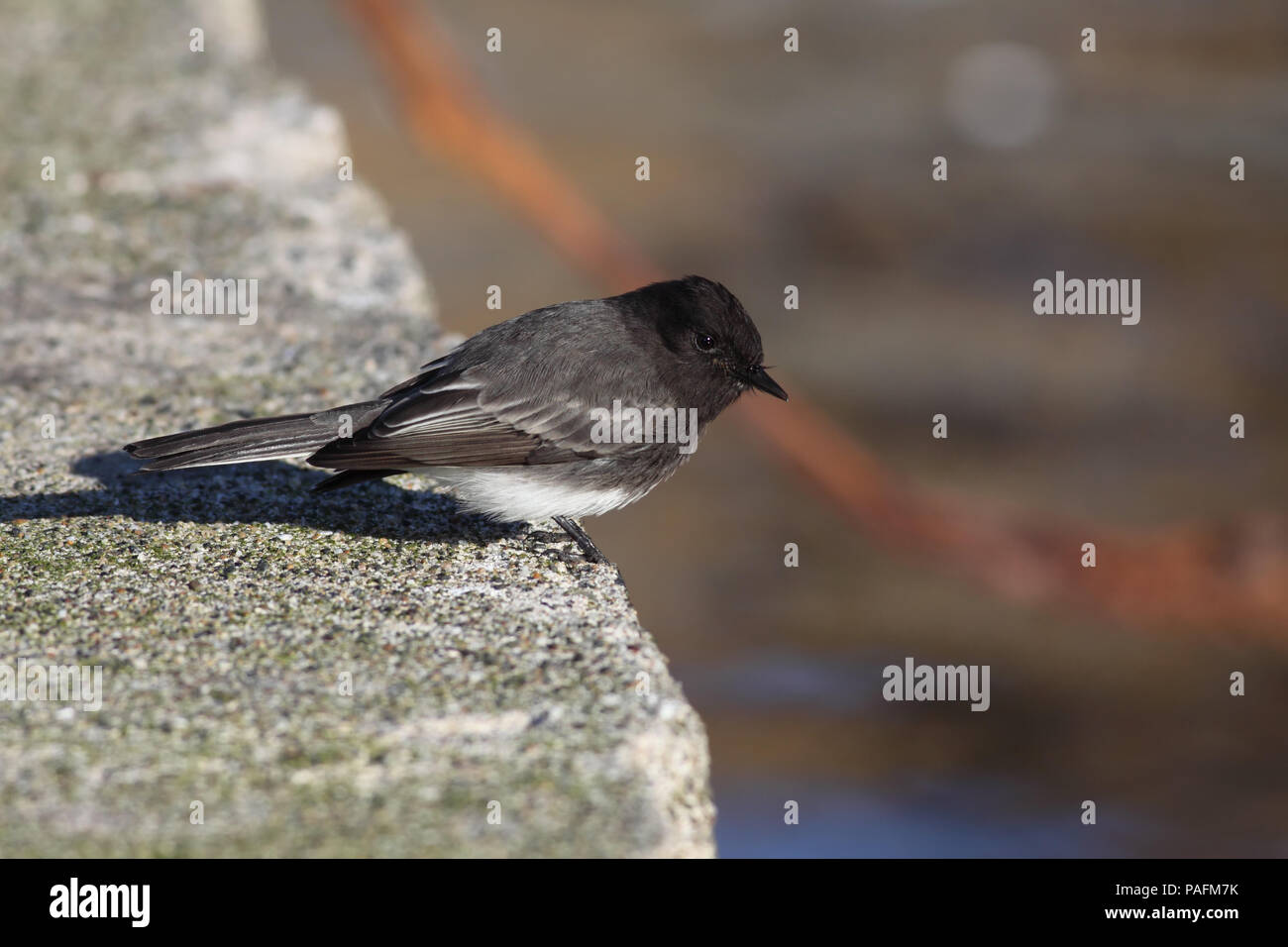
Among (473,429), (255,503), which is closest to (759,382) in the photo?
(473,429)

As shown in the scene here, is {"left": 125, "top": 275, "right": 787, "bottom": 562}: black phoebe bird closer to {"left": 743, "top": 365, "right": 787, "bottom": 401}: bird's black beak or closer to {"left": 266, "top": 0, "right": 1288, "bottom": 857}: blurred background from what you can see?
{"left": 743, "top": 365, "right": 787, "bottom": 401}: bird's black beak

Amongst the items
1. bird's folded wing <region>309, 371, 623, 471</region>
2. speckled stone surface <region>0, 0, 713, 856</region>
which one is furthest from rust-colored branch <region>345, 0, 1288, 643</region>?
bird's folded wing <region>309, 371, 623, 471</region>

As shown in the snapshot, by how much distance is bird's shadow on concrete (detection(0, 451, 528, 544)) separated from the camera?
14.0 feet

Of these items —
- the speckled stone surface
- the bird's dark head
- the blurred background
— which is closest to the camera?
the speckled stone surface

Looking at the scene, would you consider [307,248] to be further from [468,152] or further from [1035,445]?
[468,152]

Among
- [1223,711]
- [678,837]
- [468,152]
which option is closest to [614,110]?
[468,152]

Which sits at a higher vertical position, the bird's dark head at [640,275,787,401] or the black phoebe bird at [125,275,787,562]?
the bird's dark head at [640,275,787,401]

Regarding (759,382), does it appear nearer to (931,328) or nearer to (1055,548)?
(1055,548)

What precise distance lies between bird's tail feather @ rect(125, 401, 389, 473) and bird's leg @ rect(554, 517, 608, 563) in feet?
2.41

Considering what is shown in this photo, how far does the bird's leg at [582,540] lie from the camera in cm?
426

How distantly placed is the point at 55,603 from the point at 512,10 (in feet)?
34.9

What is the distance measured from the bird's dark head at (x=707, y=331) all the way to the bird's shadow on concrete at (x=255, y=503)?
827mm

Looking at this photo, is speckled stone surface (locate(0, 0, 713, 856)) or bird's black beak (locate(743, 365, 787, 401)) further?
bird's black beak (locate(743, 365, 787, 401))

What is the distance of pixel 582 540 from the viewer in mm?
4426
